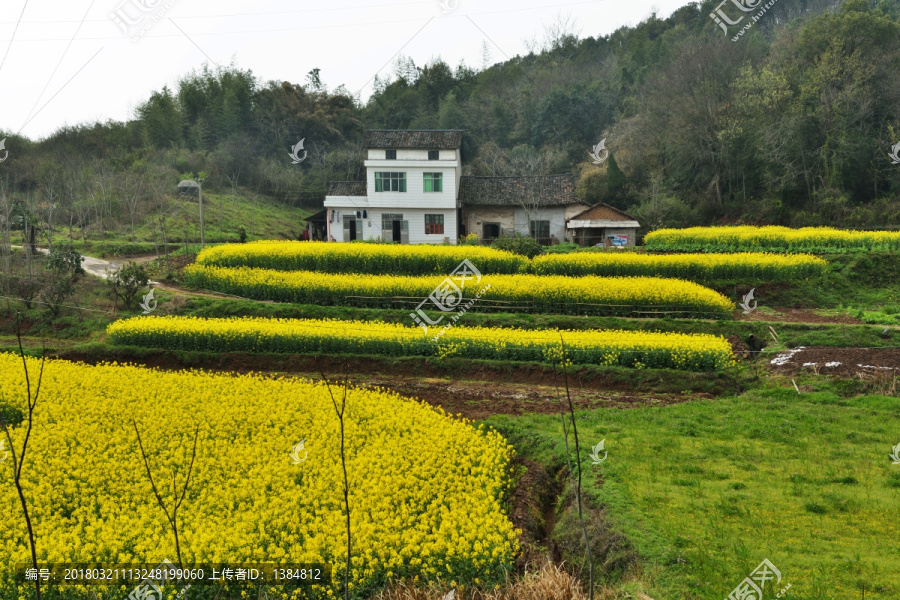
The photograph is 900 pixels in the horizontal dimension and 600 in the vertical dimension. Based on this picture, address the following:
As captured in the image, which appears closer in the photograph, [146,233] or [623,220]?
[623,220]

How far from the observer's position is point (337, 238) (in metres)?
35.6

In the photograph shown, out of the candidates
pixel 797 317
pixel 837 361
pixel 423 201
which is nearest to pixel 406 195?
pixel 423 201

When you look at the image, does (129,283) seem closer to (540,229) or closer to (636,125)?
(540,229)

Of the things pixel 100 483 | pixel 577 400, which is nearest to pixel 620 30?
pixel 577 400

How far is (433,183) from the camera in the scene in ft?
115

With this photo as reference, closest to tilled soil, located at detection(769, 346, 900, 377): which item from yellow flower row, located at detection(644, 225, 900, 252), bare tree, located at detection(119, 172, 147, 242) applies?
yellow flower row, located at detection(644, 225, 900, 252)

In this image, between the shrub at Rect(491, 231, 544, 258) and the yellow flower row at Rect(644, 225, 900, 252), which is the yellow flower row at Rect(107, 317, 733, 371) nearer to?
the shrub at Rect(491, 231, 544, 258)

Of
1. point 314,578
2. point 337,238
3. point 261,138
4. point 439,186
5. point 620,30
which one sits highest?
point 620,30

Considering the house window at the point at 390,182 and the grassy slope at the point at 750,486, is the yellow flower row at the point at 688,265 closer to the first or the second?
the grassy slope at the point at 750,486

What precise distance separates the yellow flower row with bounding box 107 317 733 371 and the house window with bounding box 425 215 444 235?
16.3 metres

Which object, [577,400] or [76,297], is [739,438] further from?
[76,297]

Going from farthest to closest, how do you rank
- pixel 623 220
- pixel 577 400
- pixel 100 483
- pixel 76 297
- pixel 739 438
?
pixel 623 220 < pixel 76 297 < pixel 577 400 < pixel 739 438 < pixel 100 483

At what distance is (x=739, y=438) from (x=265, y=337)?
11973mm

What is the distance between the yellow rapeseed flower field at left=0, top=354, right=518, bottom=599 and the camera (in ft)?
24.5
